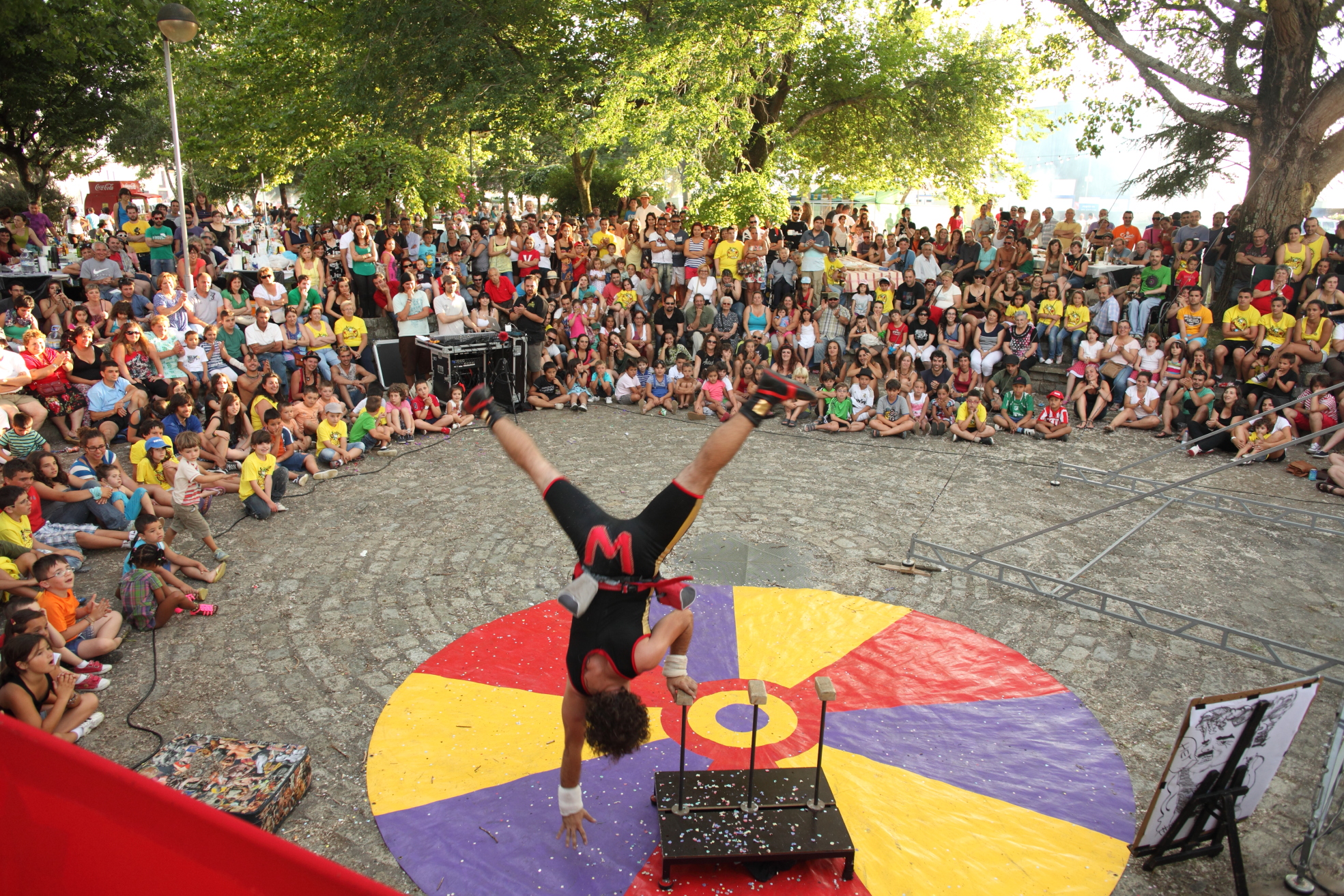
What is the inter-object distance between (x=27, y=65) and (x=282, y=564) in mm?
16141

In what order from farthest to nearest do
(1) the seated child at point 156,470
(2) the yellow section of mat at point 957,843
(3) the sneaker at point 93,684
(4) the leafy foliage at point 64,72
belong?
(4) the leafy foliage at point 64,72, (1) the seated child at point 156,470, (3) the sneaker at point 93,684, (2) the yellow section of mat at point 957,843

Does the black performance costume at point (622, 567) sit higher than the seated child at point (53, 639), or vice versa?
the black performance costume at point (622, 567)

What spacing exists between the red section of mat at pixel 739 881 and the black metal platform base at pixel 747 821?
52 mm

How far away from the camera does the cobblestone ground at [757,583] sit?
15.0ft

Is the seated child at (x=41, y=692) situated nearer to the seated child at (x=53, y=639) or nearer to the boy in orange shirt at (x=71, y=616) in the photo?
the seated child at (x=53, y=639)

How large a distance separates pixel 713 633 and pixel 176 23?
8518 mm

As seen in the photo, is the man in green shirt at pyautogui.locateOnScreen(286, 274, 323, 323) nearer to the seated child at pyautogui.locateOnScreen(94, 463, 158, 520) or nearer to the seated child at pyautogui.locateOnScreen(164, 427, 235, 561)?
the seated child at pyautogui.locateOnScreen(164, 427, 235, 561)

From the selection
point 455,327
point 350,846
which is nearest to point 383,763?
point 350,846

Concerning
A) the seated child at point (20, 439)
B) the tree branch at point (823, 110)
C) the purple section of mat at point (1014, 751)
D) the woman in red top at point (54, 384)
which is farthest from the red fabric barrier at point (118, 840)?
the tree branch at point (823, 110)

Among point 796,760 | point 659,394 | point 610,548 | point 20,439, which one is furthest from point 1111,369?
point 20,439

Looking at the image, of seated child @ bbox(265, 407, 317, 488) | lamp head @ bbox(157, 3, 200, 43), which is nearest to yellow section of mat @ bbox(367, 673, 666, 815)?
seated child @ bbox(265, 407, 317, 488)

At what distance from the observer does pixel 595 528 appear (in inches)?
151

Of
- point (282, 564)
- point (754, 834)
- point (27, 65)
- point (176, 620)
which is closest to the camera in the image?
point (754, 834)

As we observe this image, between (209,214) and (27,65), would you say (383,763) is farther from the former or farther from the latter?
(27,65)
